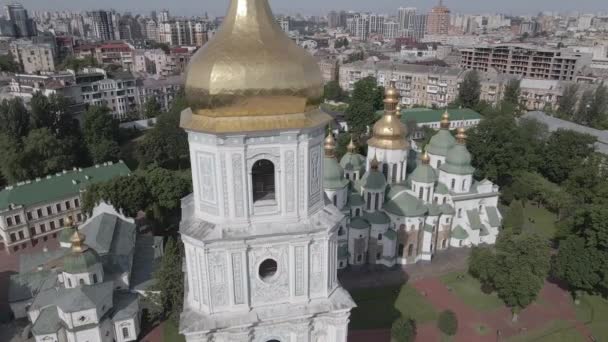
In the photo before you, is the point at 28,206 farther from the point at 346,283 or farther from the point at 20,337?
the point at 346,283

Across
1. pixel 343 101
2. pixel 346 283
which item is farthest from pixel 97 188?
pixel 343 101

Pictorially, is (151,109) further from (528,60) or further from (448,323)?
(528,60)

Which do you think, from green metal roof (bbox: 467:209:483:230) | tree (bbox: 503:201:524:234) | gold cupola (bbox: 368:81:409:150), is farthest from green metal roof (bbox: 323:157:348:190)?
tree (bbox: 503:201:524:234)

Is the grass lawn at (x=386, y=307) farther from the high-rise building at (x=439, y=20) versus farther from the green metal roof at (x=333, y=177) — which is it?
the high-rise building at (x=439, y=20)

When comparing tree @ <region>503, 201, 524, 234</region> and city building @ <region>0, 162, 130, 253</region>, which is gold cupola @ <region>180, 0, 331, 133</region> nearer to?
tree @ <region>503, 201, 524, 234</region>

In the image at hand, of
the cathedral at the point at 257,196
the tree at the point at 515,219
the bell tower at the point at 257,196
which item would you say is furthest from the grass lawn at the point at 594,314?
the bell tower at the point at 257,196
